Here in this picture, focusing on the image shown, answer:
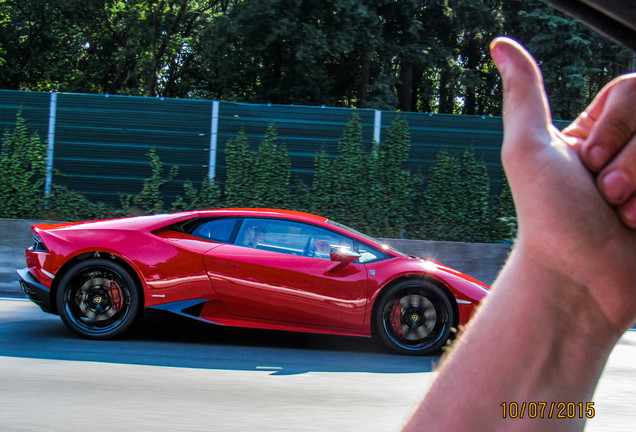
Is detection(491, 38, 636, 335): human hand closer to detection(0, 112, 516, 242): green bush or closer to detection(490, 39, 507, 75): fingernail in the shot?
detection(490, 39, 507, 75): fingernail

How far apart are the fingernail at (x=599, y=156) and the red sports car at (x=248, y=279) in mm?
4930

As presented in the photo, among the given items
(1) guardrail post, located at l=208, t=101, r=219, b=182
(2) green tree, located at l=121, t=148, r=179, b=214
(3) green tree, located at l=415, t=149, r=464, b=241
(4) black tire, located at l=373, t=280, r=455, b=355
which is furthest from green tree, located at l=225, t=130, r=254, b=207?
(4) black tire, located at l=373, t=280, r=455, b=355

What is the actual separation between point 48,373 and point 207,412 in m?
1.61

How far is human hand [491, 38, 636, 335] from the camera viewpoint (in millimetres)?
1046

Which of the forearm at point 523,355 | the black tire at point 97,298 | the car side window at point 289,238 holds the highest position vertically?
the forearm at point 523,355

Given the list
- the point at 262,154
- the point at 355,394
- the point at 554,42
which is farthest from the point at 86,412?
the point at 554,42

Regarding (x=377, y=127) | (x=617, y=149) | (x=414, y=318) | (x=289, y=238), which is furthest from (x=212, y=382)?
(x=377, y=127)

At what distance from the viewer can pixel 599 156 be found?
1.05 m

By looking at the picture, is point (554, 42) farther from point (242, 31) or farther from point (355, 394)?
point (355, 394)

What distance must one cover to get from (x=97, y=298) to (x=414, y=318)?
10.1 ft

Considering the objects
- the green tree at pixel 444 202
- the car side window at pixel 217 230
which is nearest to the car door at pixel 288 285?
the car side window at pixel 217 230

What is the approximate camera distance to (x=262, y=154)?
1198 centimetres

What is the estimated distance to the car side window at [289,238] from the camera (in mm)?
6109

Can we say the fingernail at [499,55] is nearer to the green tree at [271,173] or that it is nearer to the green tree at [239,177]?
the green tree at [271,173]
